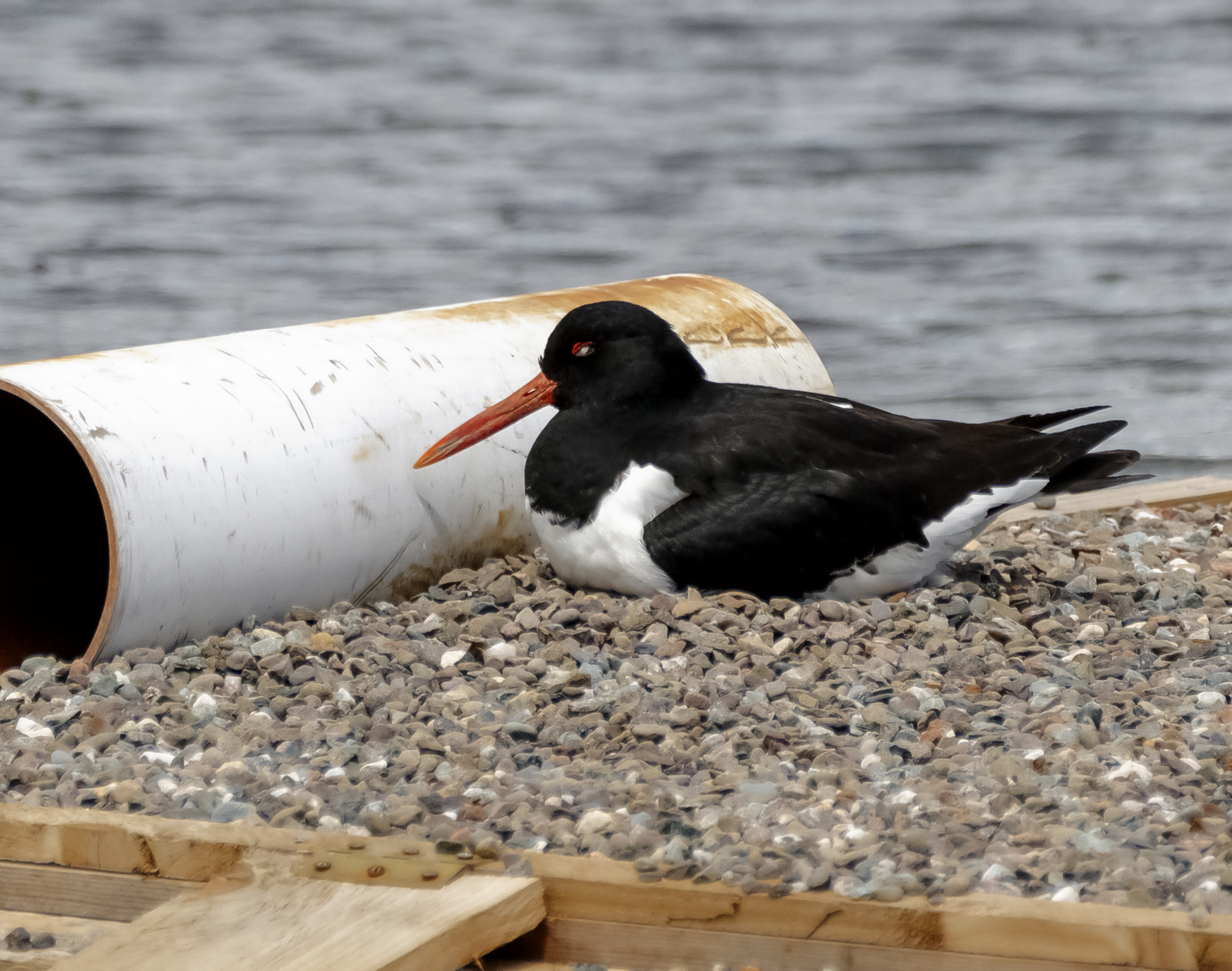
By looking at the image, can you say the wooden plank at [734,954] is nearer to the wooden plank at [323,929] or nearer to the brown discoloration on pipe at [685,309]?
the wooden plank at [323,929]

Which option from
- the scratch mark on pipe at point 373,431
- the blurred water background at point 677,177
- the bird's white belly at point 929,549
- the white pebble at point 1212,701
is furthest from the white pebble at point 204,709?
the blurred water background at point 677,177

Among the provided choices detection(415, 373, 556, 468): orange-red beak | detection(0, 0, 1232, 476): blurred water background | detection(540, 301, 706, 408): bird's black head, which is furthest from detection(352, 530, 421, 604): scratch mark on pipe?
detection(0, 0, 1232, 476): blurred water background

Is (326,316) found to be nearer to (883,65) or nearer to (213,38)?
(883,65)

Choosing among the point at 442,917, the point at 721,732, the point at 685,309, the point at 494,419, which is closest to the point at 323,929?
the point at 442,917

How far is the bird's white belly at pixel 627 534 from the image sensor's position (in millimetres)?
4000

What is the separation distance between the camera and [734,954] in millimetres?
2430

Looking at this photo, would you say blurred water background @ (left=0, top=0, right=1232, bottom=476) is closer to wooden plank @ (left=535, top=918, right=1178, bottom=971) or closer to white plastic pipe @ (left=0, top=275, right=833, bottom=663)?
white plastic pipe @ (left=0, top=275, right=833, bottom=663)

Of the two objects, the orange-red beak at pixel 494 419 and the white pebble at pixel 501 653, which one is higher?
the orange-red beak at pixel 494 419

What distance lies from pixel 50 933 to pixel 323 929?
1.84 ft

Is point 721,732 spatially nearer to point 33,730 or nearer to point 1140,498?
point 33,730

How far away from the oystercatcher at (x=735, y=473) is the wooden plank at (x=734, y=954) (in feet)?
5.01

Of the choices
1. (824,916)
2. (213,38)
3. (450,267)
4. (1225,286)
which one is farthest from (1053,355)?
(213,38)

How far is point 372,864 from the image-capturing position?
8.57 ft

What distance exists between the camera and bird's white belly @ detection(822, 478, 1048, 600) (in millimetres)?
4062
